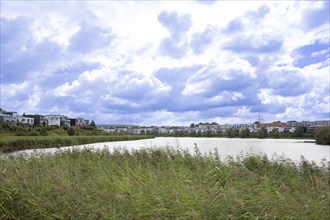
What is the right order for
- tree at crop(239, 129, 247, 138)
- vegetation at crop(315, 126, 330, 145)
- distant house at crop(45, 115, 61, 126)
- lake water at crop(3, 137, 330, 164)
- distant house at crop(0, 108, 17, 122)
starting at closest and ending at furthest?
lake water at crop(3, 137, 330, 164) < vegetation at crop(315, 126, 330, 145) < distant house at crop(0, 108, 17, 122) < tree at crop(239, 129, 247, 138) < distant house at crop(45, 115, 61, 126)

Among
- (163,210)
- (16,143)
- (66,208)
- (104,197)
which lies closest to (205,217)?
(163,210)

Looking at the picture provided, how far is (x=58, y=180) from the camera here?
680 centimetres

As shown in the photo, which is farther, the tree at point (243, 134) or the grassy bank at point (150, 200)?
the tree at point (243, 134)

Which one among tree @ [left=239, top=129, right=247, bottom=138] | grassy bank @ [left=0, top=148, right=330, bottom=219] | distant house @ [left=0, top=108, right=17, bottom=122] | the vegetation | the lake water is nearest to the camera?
grassy bank @ [left=0, top=148, right=330, bottom=219]

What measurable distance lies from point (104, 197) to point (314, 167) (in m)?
10.4

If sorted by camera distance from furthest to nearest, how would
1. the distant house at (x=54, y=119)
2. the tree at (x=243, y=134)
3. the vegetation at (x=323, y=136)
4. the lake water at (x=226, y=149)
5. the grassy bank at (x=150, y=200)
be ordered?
the distant house at (x=54, y=119)
the tree at (x=243, y=134)
the vegetation at (x=323, y=136)
the lake water at (x=226, y=149)
the grassy bank at (x=150, y=200)

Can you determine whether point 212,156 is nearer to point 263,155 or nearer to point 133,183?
point 263,155

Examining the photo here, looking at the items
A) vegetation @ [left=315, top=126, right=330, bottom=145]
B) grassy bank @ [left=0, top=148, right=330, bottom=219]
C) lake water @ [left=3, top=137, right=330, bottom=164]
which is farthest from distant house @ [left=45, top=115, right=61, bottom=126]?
grassy bank @ [left=0, top=148, right=330, bottom=219]

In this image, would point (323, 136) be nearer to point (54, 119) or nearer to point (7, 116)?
point (7, 116)

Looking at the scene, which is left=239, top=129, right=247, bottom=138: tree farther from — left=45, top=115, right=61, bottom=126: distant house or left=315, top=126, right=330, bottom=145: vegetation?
left=45, top=115, right=61, bottom=126: distant house

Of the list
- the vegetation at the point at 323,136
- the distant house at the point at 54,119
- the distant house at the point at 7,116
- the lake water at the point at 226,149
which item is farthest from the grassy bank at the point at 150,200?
the distant house at the point at 54,119

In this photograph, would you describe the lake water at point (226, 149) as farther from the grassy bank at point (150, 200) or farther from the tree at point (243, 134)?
the tree at point (243, 134)

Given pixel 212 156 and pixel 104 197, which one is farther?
pixel 212 156

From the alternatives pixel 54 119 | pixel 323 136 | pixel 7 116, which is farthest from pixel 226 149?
pixel 54 119
